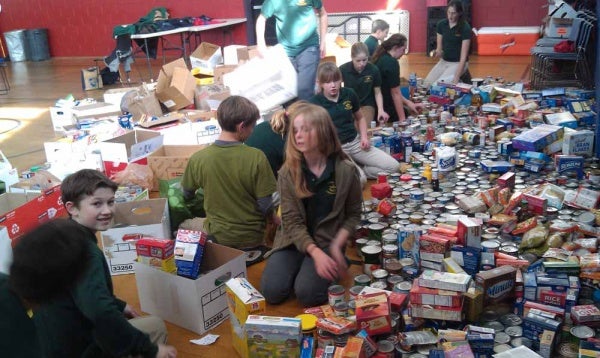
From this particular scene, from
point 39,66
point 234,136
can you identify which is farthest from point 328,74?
point 39,66

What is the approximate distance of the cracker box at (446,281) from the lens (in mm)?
2473

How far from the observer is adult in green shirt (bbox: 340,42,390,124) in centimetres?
523

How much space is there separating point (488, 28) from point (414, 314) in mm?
8968

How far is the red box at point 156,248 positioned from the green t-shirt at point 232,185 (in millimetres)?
555

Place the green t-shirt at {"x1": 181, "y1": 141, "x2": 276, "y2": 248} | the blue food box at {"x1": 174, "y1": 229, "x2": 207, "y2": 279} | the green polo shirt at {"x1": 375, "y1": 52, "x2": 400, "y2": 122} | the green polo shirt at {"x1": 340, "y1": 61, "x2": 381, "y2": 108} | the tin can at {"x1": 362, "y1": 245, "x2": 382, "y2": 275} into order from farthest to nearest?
the green polo shirt at {"x1": 375, "y1": 52, "x2": 400, "y2": 122} < the green polo shirt at {"x1": 340, "y1": 61, "x2": 381, "y2": 108} < the green t-shirt at {"x1": 181, "y1": 141, "x2": 276, "y2": 248} < the tin can at {"x1": 362, "y1": 245, "x2": 382, "y2": 275} < the blue food box at {"x1": 174, "y1": 229, "x2": 207, "y2": 279}

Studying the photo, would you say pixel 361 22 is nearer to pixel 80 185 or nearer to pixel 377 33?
pixel 377 33

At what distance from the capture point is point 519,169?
436cm

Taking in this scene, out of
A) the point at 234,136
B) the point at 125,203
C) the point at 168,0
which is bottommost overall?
the point at 125,203

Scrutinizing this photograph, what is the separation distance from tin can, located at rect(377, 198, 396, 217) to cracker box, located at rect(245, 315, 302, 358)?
55.2 inches

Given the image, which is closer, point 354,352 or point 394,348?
point 354,352

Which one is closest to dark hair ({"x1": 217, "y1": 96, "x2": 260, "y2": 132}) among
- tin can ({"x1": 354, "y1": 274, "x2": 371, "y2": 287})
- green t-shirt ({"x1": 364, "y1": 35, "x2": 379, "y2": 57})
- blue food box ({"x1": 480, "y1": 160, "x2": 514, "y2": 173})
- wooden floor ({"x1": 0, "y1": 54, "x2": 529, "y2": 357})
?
wooden floor ({"x1": 0, "y1": 54, "x2": 529, "y2": 357})

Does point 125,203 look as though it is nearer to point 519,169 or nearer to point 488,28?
point 519,169

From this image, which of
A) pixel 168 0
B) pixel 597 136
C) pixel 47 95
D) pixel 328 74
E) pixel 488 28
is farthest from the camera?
pixel 168 0

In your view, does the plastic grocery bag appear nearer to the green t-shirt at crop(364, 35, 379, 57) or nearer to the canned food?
the canned food
